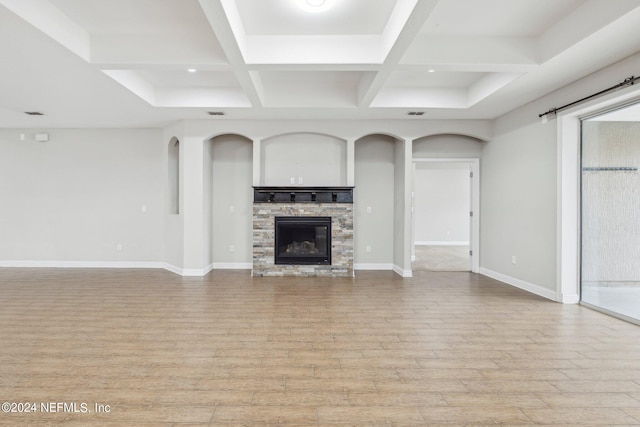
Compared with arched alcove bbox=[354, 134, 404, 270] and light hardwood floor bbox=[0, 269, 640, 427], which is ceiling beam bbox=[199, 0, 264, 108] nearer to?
light hardwood floor bbox=[0, 269, 640, 427]

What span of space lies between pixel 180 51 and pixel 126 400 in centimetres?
307

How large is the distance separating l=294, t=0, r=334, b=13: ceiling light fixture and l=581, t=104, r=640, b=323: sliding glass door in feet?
10.6

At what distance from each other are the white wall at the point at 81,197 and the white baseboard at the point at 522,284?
19.3 ft

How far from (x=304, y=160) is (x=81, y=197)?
432 cm

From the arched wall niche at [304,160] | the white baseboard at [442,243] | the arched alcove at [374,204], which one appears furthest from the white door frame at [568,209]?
the white baseboard at [442,243]

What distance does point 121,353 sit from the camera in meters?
2.67

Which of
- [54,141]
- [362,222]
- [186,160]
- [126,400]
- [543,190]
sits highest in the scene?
[54,141]

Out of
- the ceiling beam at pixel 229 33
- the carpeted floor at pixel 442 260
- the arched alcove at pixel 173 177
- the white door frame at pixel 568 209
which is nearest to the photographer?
the ceiling beam at pixel 229 33

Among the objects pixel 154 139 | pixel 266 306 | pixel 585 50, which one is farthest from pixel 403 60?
pixel 154 139

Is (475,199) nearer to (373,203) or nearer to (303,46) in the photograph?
(373,203)

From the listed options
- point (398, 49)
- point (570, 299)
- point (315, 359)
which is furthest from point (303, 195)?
point (570, 299)

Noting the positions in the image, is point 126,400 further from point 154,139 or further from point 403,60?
point 154,139

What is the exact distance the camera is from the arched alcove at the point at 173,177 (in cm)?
623

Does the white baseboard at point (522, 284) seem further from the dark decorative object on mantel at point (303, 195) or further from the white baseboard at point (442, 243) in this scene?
the white baseboard at point (442, 243)
